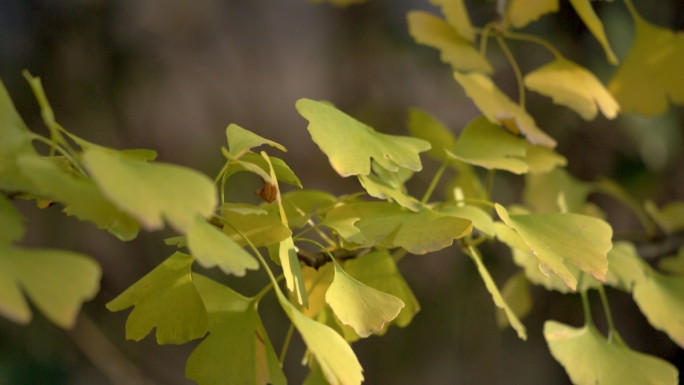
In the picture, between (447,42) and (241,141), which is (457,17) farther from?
(241,141)

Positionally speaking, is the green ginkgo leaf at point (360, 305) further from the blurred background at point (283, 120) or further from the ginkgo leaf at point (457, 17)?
the blurred background at point (283, 120)

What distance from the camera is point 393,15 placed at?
1.26m

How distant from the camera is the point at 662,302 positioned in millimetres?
440

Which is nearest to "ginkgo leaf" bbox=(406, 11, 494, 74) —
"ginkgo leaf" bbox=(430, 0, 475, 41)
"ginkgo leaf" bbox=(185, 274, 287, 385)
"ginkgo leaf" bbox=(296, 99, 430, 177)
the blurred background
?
"ginkgo leaf" bbox=(430, 0, 475, 41)

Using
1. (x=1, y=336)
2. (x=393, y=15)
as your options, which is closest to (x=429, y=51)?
(x=393, y=15)

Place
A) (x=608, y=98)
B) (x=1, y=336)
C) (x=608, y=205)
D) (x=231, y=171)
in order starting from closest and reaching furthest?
1. (x=231, y=171)
2. (x=608, y=98)
3. (x=1, y=336)
4. (x=608, y=205)

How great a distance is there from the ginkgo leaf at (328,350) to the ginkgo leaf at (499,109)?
23 centimetres

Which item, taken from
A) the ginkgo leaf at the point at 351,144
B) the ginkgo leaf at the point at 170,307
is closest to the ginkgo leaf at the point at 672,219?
the ginkgo leaf at the point at 351,144

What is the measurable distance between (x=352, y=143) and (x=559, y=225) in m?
0.14

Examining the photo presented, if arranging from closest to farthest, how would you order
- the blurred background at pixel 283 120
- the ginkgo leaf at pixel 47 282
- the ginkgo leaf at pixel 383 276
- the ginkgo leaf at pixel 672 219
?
the ginkgo leaf at pixel 47 282 → the ginkgo leaf at pixel 383 276 → the ginkgo leaf at pixel 672 219 → the blurred background at pixel 283 120

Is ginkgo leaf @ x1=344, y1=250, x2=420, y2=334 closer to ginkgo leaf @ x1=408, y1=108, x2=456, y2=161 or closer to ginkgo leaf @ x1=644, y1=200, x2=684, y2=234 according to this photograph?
ginkgo leaf @ x1=408, y1=108, x2=456, y2=161

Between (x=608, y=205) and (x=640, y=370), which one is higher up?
(x=640, y=370)

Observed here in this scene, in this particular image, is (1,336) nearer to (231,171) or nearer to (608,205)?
(231,171)

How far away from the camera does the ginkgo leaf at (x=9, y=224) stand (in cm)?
22
